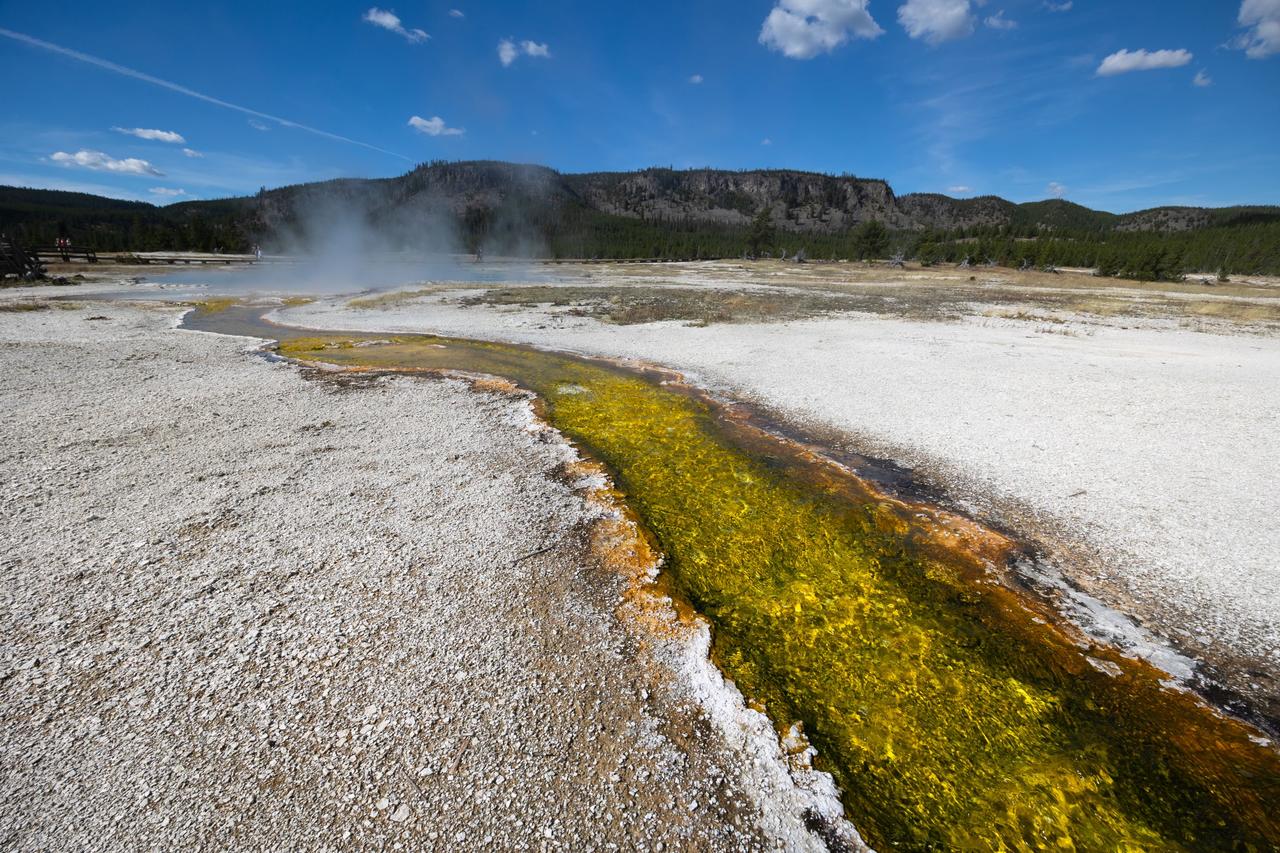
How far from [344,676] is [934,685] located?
5215 mm

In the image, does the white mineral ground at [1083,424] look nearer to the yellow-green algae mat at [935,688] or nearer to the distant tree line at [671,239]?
the yellow-green algae mat at [935,688]

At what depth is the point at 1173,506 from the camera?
24.3 ft

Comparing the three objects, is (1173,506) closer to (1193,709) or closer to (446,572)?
(1193,709)

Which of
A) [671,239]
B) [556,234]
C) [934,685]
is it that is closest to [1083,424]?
[934,685]

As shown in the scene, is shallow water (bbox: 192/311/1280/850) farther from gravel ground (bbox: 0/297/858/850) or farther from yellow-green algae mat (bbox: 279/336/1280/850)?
gravel ground (bbox: 0/297/858/850)

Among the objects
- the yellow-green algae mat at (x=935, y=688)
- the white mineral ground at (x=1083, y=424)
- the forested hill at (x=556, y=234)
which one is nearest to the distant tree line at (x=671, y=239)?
the forested hill at (x=556, y=234)

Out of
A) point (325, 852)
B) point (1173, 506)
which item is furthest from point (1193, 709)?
point (325, 852)

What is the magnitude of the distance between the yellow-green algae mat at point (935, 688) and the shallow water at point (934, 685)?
0.6 inches

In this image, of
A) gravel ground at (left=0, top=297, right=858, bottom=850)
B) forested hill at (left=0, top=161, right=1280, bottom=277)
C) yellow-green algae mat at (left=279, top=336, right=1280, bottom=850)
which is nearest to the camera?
Answer: gravel ground at (left=0, top=297, right=858, bottom=850)

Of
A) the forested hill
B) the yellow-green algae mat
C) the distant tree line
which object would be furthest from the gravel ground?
the forested hill

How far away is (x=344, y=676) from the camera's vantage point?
438cm

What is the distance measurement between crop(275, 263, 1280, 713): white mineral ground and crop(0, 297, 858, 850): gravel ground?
508 centimetres

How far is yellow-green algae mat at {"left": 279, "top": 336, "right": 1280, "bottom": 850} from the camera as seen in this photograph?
3619 mm

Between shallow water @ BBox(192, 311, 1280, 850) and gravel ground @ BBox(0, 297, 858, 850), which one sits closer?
gravel ground @ BBox(0, 297, 858, 850)
